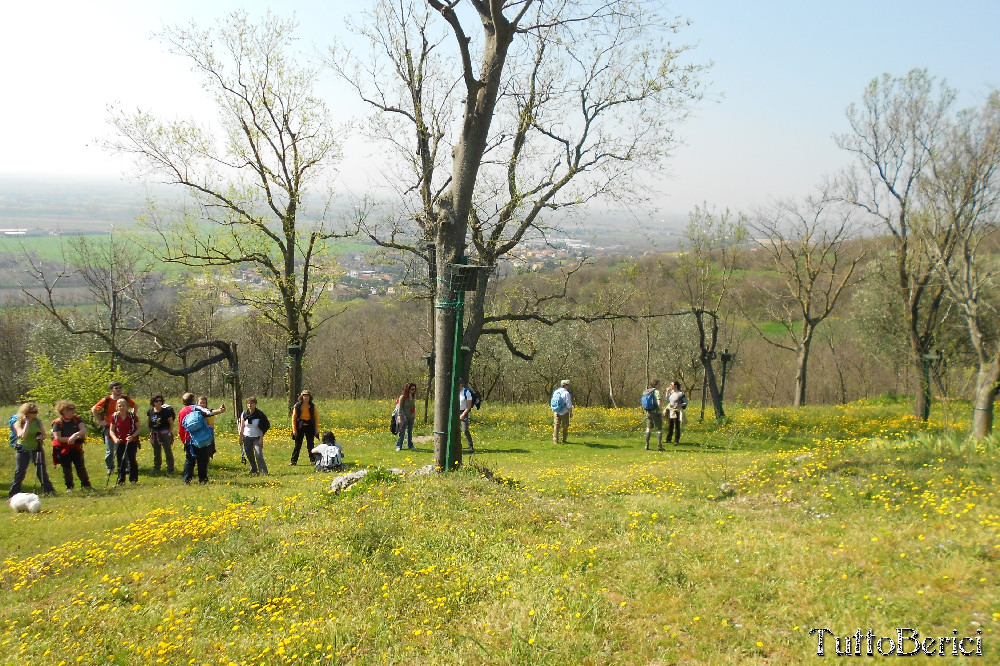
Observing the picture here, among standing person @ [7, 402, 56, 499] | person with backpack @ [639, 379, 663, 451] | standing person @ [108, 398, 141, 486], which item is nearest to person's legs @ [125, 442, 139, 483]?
standing person @ [108, 398, 141, 486]

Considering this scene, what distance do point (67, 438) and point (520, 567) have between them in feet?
32.7

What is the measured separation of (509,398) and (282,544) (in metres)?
38.2

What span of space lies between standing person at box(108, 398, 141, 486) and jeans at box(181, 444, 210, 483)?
3.94ft

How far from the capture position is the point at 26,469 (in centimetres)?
1120

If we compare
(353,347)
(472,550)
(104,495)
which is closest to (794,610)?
(472,550)

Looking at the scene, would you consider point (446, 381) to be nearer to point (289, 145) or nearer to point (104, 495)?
point (104, 495)

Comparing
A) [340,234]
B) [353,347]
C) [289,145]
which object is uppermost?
[289,145]

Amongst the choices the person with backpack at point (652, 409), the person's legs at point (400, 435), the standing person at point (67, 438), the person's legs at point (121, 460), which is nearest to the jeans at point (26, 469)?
the standing person at point (67, 438)

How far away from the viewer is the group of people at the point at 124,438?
11.2m

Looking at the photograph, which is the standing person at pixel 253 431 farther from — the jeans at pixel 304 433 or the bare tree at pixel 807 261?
the bare tree at pixel 807 261

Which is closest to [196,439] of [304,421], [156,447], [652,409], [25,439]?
[156,447]

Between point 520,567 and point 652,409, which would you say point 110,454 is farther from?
point 652,409

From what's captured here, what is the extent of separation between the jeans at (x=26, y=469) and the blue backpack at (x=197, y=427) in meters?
2.58

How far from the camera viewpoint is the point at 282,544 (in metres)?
6.84
